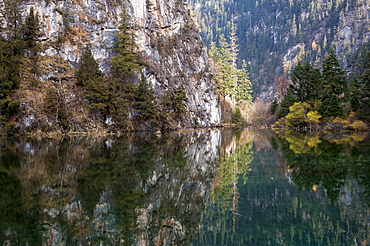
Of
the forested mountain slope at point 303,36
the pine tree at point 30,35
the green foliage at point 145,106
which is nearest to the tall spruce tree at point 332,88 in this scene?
the green foliage at point 145,106

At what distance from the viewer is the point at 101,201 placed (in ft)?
27.7

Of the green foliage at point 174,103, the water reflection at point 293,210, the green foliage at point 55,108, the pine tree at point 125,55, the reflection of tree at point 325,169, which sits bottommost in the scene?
the water reflection at point 293,210

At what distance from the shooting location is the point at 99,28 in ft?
181

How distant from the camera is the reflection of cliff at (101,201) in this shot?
6180mm

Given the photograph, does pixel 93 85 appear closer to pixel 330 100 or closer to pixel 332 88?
pixel 330 100

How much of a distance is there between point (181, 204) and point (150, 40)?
5606 centimetres

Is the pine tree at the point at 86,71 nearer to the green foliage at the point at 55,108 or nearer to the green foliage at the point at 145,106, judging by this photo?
the green foliage at the point at 55,108

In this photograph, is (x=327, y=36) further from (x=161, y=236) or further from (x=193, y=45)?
(x=161, y=236)

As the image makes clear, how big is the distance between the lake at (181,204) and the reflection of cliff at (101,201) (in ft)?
0.08

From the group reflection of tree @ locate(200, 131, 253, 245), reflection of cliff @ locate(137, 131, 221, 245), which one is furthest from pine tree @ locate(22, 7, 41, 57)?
reflection of tree @ locate(200, 131, 253, 245)

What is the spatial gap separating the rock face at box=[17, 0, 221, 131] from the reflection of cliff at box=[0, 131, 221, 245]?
37074mm

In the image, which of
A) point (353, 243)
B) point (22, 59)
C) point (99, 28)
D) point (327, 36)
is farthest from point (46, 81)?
point (327, 36)

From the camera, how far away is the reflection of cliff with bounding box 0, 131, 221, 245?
243 inches

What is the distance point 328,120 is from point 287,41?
467ft
